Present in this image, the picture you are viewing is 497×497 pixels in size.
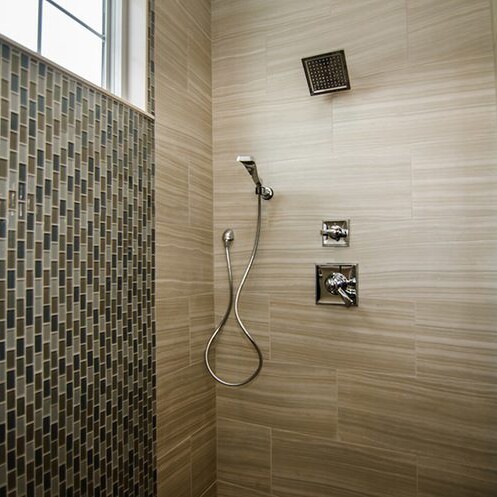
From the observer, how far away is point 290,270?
167 centimetres

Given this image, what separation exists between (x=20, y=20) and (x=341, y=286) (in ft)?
4.58

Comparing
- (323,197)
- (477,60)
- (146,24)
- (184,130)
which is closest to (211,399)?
(323,197)

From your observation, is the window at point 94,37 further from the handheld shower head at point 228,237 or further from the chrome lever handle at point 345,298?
the chrome lever handle at point 345,298

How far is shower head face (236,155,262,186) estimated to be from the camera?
58.3 inches

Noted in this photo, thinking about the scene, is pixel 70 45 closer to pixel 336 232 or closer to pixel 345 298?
pixel 336 232

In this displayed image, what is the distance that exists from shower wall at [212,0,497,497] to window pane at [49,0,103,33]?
61 cm

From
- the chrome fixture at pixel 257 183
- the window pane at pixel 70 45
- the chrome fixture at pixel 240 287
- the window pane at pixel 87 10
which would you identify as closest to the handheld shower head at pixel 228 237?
the chrome fixture at pixel 240 287

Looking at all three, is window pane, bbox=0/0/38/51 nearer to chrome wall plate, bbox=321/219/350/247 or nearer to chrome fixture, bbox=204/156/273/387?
chrome fixture, bbox=204/156/273/387

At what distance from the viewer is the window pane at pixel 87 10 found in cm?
122

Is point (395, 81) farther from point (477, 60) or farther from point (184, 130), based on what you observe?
point (184, 130)

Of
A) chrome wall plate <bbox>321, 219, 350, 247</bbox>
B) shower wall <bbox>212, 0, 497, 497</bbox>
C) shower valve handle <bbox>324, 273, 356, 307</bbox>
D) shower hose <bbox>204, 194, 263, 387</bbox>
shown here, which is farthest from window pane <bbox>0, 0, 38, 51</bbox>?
shower valve handle <bbox>324, 273, 356, 307</bbox>

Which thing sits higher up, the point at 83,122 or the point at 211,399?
the point at 83,122

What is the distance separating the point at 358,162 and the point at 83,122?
1.06 metres

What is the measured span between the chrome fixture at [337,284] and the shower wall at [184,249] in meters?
0.52
